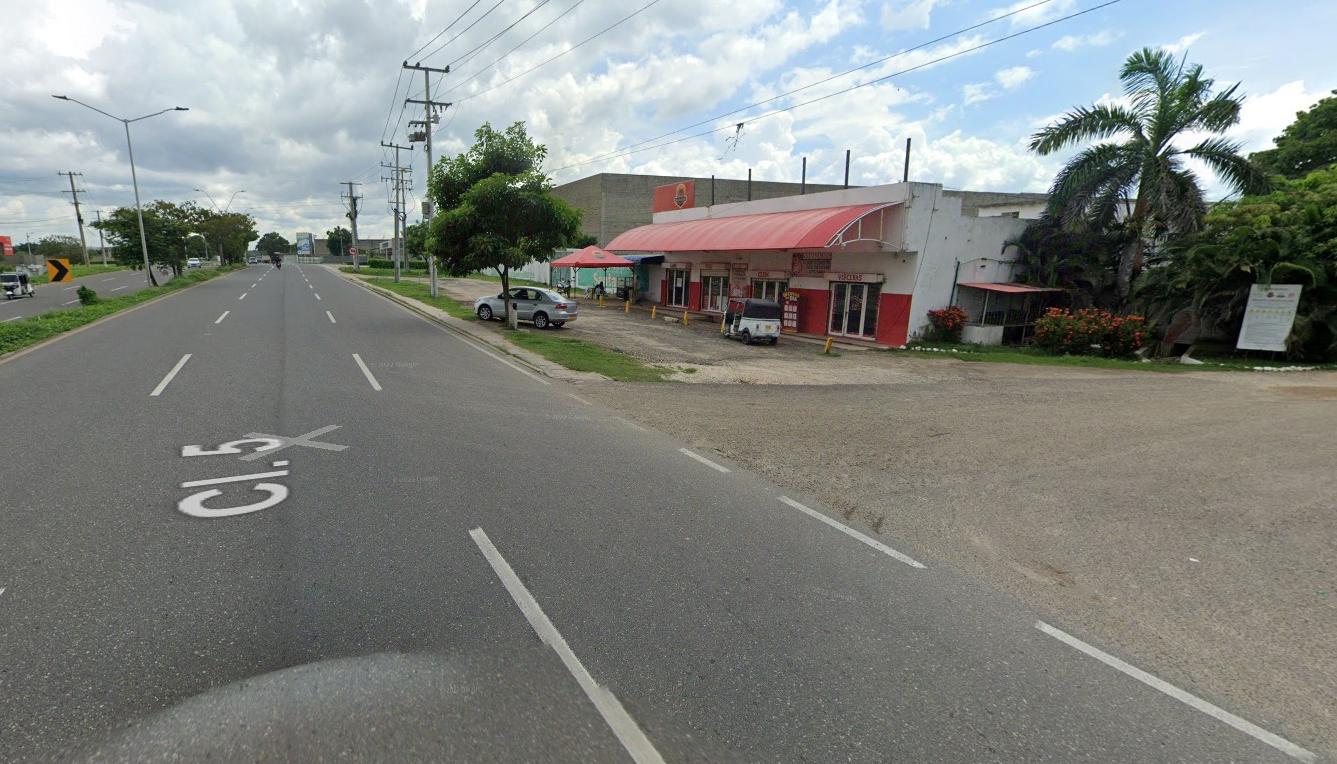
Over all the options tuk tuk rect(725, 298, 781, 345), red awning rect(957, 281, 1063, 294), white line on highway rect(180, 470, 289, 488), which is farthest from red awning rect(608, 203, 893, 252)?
white line on highway rect(180, 470, 289, 488)

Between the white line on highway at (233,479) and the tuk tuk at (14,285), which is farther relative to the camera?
the tuk tuk at (14,285)

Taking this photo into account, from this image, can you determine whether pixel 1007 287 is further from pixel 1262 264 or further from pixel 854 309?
pixel 1262 264

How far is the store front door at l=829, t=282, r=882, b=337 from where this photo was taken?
22.4 metres

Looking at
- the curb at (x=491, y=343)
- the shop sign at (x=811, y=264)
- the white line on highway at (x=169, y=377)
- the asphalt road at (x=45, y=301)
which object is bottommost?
the asphalt road at (x=45, y=301)

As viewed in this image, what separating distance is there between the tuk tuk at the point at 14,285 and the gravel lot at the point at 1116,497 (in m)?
34.4

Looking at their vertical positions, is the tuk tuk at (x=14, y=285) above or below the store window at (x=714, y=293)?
below

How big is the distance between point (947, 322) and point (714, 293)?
12112 millimetres

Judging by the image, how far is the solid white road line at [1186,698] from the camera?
297cm

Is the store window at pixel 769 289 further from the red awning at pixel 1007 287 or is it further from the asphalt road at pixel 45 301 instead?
the asphalt road at pixel 45 301

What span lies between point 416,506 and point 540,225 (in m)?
16.8

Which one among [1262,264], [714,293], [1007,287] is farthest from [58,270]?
[1262,264]

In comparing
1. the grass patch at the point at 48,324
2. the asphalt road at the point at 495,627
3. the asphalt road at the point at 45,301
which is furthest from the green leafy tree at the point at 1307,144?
the asphalt road at the point at 45,301

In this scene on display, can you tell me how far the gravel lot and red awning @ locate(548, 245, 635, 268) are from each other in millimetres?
23129

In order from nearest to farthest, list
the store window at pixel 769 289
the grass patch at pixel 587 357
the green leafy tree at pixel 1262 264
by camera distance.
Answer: the grass patch at pixel 587 357 → the green leafy tree at pixel 1262 264 → the store window at pixel 769 289
